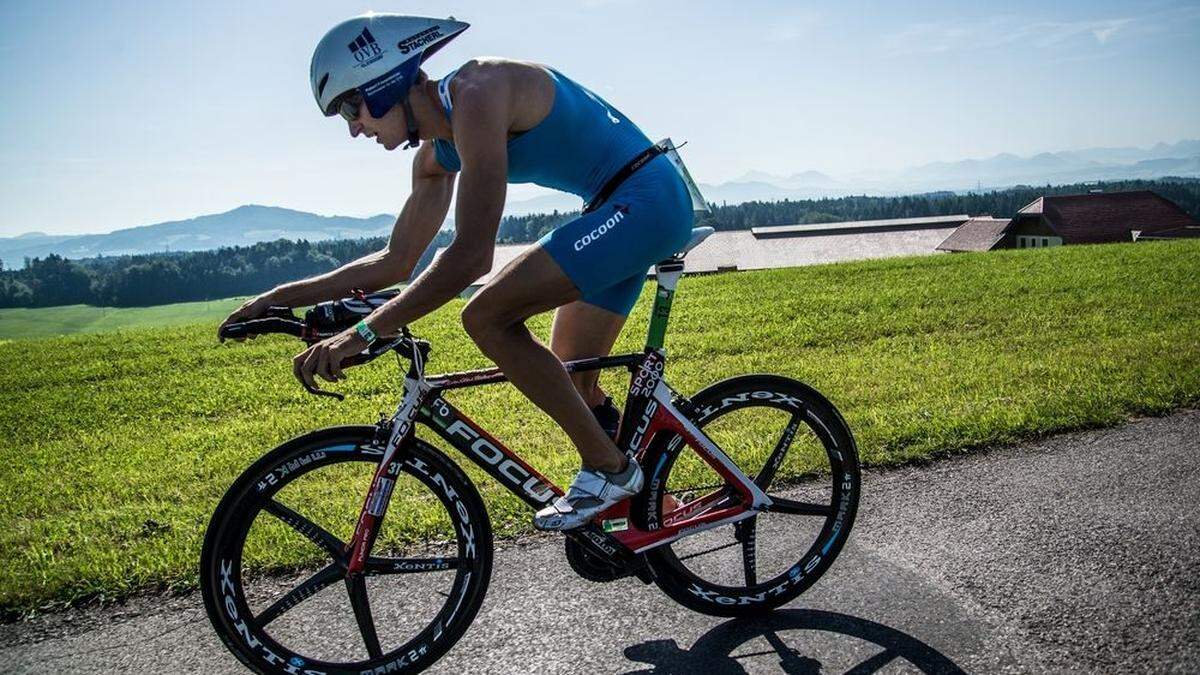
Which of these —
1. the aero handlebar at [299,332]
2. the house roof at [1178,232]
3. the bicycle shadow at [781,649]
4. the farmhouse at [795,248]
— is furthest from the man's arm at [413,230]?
the house roof at [1178,232]

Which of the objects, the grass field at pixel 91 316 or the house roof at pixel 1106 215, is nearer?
the house roof at pixel 1106 215

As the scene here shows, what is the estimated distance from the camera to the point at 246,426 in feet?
25.1

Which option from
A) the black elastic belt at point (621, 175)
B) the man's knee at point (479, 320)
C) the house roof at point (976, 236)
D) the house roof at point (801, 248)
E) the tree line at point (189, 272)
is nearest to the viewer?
the man's knee at point (479, 320)

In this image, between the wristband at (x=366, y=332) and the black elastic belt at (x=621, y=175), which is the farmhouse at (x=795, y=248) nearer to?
Answer: the black elastic belt at (x=621, y=175)

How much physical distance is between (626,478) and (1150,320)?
864 centimetres

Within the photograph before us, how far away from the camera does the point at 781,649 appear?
3492 mm

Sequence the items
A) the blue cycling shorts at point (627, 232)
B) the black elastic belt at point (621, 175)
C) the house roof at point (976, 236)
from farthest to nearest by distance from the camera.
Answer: the house roof at point (976, 236) → the black elastic belt at point (621, 175) → the blue cycling shorts at point (627, 232)

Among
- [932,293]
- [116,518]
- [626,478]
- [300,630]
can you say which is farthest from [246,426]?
[932,293]

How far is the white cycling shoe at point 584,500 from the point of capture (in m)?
3.40

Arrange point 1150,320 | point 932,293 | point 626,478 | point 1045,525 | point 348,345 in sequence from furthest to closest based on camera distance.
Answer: point 932,293
point 1150,320
point 1045,525
point 626,478
point 348,345

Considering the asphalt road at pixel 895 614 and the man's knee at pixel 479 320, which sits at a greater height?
the man's knee at pixel 479 320

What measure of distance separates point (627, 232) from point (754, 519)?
153 centimetres

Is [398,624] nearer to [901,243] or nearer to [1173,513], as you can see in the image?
[1173,513]

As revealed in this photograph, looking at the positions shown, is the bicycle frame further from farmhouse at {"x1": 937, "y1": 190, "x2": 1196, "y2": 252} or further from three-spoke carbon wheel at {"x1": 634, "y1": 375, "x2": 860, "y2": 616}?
farmhouse at {"x1": 937, "y1": 190, "x2": 1196, "y2": 252}
